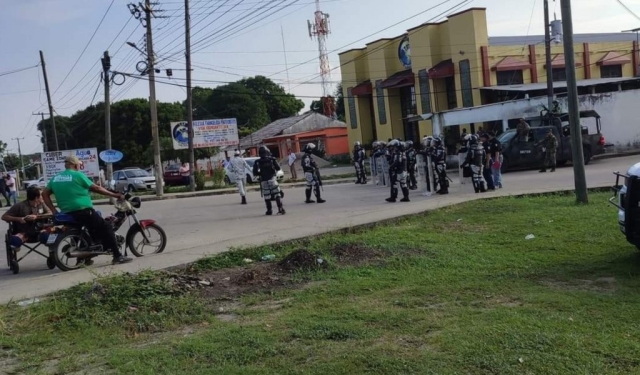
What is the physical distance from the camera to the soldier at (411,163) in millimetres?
17094

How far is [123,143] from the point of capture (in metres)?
61.0

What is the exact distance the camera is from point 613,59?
130 feet

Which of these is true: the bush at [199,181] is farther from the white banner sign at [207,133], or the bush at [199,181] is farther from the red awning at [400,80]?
the red awning at [400,80]

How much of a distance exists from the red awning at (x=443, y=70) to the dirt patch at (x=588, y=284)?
1253 inches

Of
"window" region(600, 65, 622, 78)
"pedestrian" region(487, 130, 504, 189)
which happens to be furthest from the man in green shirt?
"window" region(600, 65, 622, 78)

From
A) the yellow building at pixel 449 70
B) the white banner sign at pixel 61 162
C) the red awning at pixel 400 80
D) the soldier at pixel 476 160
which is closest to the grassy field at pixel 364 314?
the soldier at pixel 476 160

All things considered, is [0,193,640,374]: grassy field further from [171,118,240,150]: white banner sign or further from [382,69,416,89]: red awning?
[382,69,416,89]: red awning

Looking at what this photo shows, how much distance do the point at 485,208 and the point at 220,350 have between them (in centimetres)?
856

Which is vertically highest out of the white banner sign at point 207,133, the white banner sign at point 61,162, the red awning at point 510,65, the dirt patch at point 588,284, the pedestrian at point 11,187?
the red awning at point 510,65

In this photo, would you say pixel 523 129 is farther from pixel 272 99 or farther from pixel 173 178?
pixel 272 99

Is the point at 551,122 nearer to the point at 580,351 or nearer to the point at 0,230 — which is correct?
the point at 0,230

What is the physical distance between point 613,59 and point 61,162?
1323 inches

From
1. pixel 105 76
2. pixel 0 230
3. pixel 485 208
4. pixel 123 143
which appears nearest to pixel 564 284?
pixel 485 208

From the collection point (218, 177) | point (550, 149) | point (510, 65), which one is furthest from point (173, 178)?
point (550, 149)
